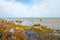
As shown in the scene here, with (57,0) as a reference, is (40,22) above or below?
below

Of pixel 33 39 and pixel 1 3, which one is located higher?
pixel 1 3

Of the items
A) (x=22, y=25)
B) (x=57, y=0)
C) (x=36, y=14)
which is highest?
(x=57, y=0)

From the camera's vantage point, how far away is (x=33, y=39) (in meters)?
5.33

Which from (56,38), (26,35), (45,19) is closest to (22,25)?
(26,35)

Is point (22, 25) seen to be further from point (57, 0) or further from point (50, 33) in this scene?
point (57, 0)

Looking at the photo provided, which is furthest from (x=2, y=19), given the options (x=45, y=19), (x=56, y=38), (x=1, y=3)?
(x=56, y=38)

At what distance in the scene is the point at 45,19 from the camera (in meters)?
5.33

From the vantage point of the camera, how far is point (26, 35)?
535 cm

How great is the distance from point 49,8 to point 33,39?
106cm

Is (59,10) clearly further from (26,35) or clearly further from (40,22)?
(26,35)

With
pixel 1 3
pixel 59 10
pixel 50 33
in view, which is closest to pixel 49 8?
pixel 59 10

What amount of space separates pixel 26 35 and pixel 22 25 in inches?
13.0

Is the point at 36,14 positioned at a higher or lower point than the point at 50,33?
higher

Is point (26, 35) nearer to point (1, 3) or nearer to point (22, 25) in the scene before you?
point (22, 25)
